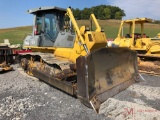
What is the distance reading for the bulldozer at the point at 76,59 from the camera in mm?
4988

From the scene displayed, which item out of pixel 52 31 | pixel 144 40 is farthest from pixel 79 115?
pixel 144 40

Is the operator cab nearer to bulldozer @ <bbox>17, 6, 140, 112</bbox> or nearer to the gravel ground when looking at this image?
bulldozer @ <bbox>17, 6, 140, 112</bbox>

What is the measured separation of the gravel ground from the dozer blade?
0.24 metres

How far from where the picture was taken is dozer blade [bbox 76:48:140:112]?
486cm

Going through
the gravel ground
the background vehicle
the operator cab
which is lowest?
the gravel ground

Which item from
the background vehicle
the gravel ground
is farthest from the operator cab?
the background vehicle

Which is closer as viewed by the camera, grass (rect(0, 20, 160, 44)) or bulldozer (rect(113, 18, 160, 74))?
bulldozer (rect(113, 18, 160, 74))

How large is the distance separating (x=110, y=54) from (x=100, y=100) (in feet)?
4.32

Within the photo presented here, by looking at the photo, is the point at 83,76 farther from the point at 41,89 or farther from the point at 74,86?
the point at 41,89
